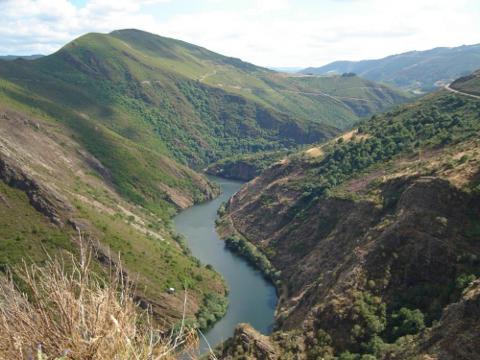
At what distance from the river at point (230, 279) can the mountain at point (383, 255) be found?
8.66 ft

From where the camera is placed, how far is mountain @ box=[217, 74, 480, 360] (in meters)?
43.8

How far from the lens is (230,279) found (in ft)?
263

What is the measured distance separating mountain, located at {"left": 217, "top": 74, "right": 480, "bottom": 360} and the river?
2638 mm

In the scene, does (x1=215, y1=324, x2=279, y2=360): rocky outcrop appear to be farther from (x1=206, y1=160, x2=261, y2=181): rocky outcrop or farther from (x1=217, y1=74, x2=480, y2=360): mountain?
(x1=206, y1=160, x2=261, y2=181): rocky outcrop

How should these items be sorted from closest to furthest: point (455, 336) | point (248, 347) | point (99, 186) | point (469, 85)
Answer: point (455, 336)
point (248, 347)
point (99, 186)
point (469, 85)

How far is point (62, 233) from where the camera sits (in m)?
67.7

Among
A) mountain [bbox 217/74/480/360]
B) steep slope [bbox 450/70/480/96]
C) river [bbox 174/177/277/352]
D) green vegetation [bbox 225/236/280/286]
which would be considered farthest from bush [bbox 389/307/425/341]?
steep slope [bbox 450/70/480/96]

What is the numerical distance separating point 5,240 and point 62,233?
7683mm

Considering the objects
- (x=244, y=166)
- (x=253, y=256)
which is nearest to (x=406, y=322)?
(x=253, y=256)

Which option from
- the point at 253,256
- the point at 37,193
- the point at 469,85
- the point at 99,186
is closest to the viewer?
the point at 37,193

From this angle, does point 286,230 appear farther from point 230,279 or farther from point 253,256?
point 230,279

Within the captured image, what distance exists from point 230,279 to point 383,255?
34.0 metres

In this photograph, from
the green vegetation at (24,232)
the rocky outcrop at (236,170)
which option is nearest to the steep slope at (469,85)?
the rocky outcrop at (236,170)

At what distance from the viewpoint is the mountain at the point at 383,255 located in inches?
1726
